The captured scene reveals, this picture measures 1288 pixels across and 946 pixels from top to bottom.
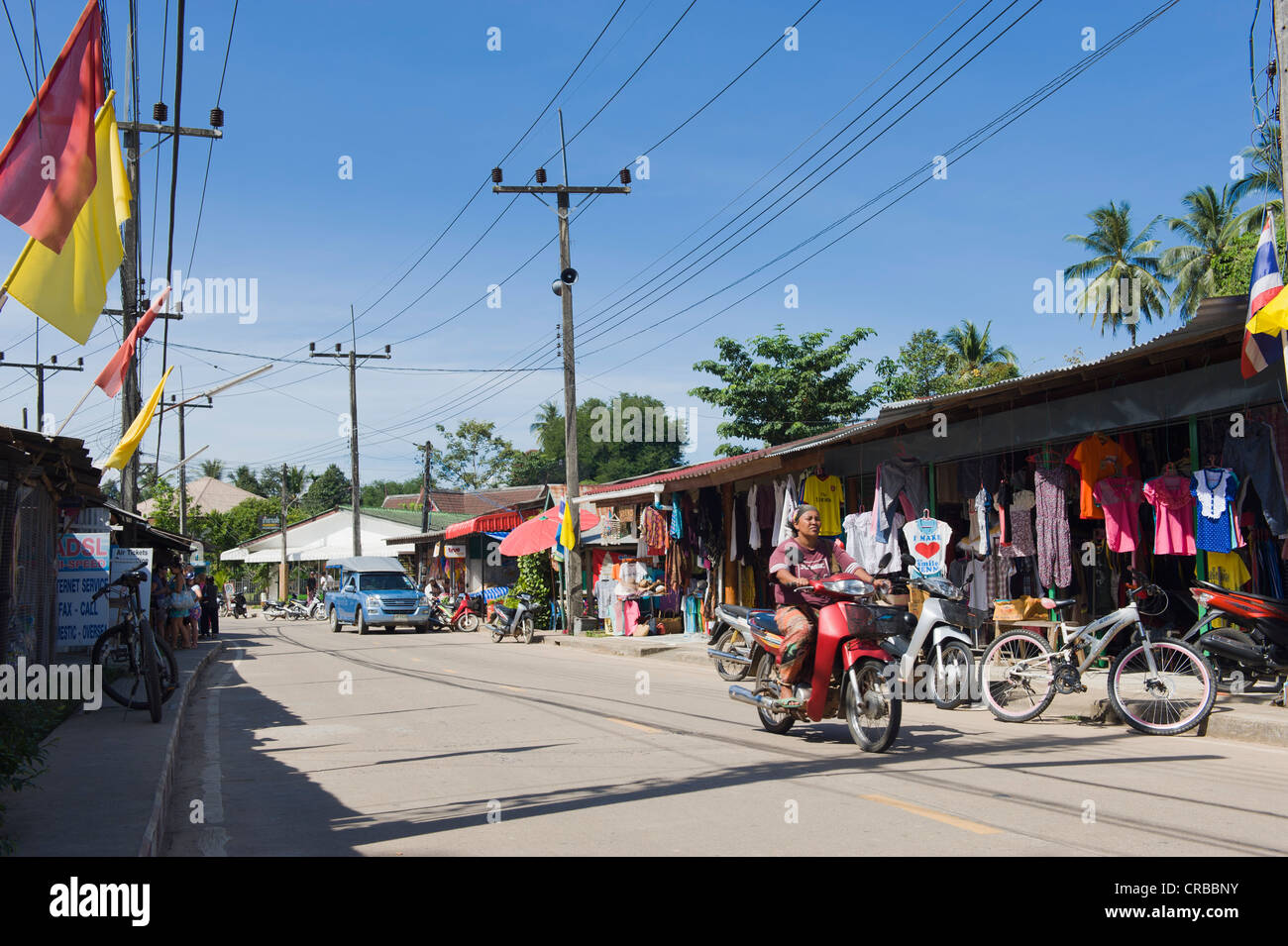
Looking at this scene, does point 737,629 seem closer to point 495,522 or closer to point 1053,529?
point 1053,529

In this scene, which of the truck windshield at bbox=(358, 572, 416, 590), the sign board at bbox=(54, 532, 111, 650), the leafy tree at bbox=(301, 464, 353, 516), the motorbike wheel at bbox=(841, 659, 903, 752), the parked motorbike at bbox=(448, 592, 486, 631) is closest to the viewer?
the motorbike wheel at bbox=(841, 659, 903, 752)

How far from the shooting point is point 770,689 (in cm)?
958

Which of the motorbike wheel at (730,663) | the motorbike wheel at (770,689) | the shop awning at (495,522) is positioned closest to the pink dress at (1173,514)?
the motorbike wheel at (730,663)

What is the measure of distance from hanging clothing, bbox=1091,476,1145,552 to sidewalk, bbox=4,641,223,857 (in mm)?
10335

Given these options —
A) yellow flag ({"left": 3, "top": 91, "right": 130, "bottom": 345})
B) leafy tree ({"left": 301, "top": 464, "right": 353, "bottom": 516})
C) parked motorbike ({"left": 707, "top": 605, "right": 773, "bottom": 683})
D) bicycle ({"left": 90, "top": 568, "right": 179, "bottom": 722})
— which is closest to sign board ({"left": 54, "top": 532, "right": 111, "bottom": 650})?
bicycle ({"left": 90, "top": 568, "right": 179, "bottom": 722})

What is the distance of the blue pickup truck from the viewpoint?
3244 centimetres

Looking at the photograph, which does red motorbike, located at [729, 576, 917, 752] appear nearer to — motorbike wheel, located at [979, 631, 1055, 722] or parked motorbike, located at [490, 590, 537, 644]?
motorbike wheel, located at [979, 631, 1055, 722]

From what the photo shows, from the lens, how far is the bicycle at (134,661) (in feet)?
35.9

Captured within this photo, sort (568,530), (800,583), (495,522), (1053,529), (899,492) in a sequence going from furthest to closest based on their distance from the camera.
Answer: (495,522), (568,530), (899,492), (1053,529), (800,583)

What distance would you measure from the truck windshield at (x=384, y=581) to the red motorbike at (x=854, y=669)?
26.0 metres

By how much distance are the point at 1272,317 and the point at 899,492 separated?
7268 mm

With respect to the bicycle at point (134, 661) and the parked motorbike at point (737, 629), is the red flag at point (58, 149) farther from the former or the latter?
the parked motorbike at point (737, 629)

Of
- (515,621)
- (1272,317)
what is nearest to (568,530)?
(515,621)
